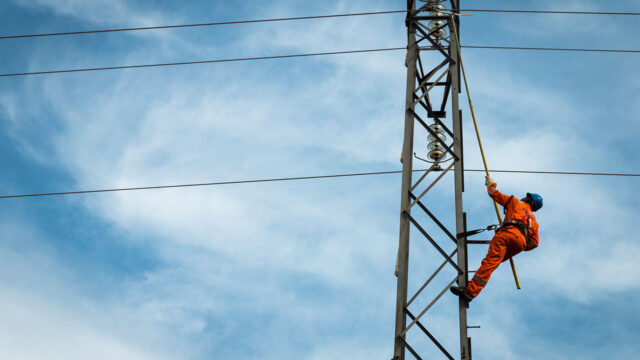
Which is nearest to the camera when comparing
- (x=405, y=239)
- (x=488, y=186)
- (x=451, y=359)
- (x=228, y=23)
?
(x=451, y=359)

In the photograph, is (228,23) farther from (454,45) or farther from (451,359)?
(451,359)

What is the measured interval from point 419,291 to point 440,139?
222 centimetres

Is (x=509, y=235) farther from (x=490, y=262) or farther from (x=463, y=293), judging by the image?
(x=463, y=293)

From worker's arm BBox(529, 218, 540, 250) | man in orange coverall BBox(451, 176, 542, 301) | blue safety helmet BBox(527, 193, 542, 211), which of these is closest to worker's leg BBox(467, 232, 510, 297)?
man in orange coverall BBox(451, 176, 542, 301)

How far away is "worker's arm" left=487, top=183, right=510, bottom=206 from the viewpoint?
10.3 m

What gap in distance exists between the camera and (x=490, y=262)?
9758mm

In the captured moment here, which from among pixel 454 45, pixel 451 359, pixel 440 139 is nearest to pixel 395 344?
pixel 451 359

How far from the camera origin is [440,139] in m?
10.5

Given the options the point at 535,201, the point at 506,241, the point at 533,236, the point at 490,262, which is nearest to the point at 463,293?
the point at 490,262

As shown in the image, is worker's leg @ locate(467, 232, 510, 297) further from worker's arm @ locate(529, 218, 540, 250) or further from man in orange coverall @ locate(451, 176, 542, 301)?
worker's arm @ locate(529, 218, 540, 250)

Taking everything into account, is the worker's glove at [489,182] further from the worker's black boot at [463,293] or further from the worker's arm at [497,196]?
the worker's black boot at [463,293]

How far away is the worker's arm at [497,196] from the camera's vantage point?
10.3m

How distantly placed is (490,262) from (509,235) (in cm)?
52

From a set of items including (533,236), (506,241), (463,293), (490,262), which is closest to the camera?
(463,293)
